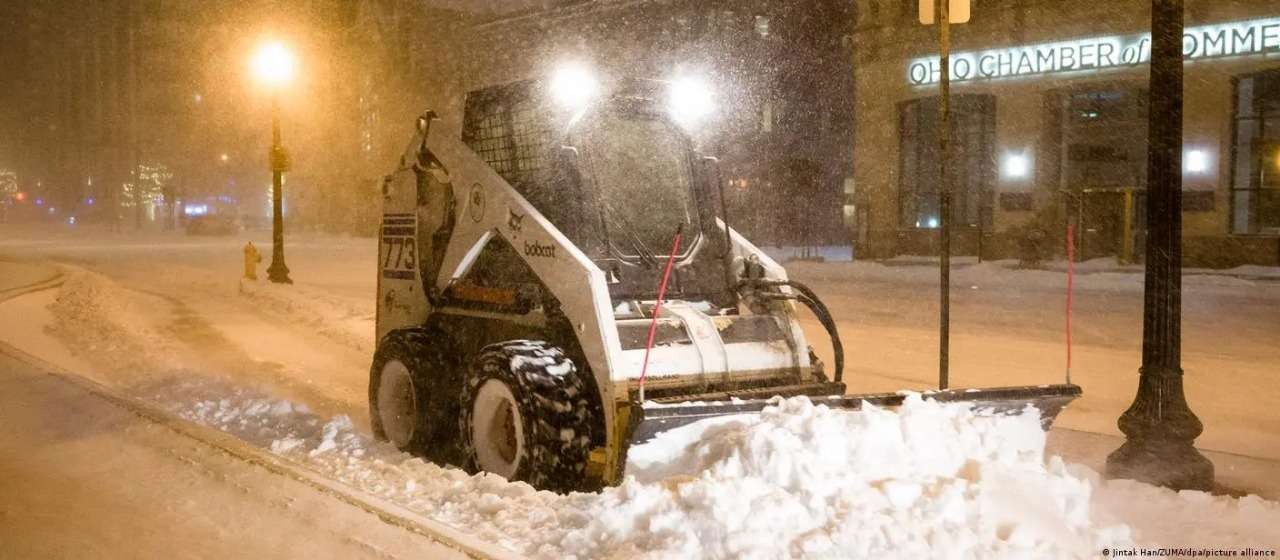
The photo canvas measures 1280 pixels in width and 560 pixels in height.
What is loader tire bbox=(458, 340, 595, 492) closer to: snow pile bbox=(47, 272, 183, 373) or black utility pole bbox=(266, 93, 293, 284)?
snow pile bbox=(47, 272, 183, 373)

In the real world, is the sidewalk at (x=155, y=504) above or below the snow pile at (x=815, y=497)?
below

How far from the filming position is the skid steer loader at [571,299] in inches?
251

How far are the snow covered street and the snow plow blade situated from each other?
11 centimetres

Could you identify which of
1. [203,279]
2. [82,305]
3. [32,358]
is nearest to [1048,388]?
[32,358]

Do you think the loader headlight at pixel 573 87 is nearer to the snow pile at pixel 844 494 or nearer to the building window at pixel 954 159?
the snow pile at pixel 844 494

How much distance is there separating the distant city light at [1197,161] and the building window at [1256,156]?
644 mm

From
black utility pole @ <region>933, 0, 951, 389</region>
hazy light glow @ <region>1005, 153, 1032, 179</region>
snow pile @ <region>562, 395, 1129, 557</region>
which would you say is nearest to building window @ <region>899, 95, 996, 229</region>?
hazy light glow @ <region>1005, 153, 1032, 179</region>

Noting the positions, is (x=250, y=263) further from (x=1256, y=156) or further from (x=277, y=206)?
(x=1256, y=156)

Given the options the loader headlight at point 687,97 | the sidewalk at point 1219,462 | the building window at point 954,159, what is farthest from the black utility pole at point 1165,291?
the building window at point 954,159

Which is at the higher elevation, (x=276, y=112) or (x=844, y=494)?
(x=276, y=112)

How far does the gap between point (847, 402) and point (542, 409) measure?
1742 millimetres

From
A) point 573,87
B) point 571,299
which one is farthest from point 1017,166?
point 571,299

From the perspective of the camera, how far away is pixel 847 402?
6191 millimetres

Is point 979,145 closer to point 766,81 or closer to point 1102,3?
point 1102,3
